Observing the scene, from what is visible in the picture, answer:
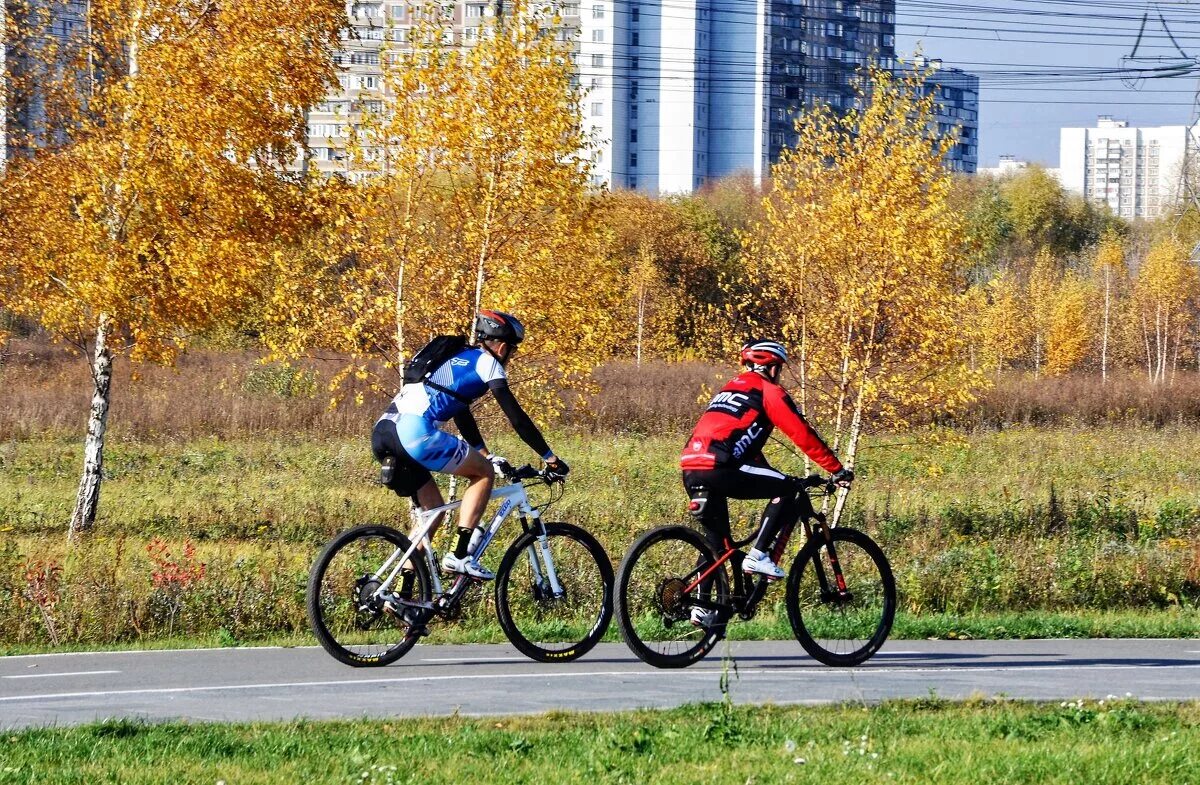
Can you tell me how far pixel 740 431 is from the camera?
382 inches

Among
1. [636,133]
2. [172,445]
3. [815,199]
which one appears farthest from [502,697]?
[636,133]

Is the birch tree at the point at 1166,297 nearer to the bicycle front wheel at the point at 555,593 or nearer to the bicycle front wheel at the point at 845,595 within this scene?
the bicycle front wheel at the point at 845,595

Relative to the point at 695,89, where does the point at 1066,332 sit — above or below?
below

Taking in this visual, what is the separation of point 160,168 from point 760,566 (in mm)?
12614

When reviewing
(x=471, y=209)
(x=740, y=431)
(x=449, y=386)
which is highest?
(x=471, y=209)

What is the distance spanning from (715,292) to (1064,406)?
90.9ft

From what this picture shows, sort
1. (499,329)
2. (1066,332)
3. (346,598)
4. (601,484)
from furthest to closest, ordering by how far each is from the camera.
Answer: (1066,332) < (601,484) < (346,598) < (499,329)

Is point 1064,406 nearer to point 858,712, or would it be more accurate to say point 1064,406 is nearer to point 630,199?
point 630,199

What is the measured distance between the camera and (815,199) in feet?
73.2

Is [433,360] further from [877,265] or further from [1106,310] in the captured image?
[1106,310]

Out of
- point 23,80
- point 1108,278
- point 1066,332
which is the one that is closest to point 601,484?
point 23,80

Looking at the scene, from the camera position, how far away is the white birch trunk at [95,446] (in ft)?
71.3

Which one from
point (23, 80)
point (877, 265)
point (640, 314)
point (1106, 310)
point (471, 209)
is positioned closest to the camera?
point (471, 209)

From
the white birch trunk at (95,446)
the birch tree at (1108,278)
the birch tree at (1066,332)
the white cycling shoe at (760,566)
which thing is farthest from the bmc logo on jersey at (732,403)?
the birch tree at (1108,278)
